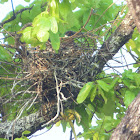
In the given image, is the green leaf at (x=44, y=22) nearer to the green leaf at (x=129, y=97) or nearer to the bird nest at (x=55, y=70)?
the bird nest at (x=55, y=70)

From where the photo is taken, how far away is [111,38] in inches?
94.0

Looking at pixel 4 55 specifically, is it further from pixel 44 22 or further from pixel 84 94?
pixel 44 22

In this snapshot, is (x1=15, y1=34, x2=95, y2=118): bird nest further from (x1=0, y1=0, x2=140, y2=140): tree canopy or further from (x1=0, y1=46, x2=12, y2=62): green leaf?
(x1=0, y1=46, x2=12, y2=62): green leaf

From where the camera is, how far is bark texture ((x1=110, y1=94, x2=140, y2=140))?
1.38 metres

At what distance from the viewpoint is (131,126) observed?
1.39 metres

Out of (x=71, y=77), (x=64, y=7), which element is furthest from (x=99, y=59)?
(x=64, y=7)

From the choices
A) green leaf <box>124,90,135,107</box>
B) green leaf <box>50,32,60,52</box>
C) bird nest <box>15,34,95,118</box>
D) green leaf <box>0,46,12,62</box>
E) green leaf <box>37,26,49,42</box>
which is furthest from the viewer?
green leaf <box>0,46,12,62</box>

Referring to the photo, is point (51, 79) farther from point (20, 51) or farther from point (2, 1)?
point (2, 1)

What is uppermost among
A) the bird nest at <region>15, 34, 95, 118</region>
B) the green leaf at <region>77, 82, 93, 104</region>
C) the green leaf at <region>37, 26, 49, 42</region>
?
the bird nest at <region>15, 34, 95, 118</region>

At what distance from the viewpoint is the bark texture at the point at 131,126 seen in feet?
4.51

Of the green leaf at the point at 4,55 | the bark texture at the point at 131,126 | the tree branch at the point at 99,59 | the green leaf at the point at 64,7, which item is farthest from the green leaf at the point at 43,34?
the green leaf at the point at 4,55

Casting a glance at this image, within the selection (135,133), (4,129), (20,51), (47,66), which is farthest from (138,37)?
(4,129)

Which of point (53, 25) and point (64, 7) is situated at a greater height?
point (64, 7)

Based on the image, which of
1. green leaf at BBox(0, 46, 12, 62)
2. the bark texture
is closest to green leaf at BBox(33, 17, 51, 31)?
the bark texture
